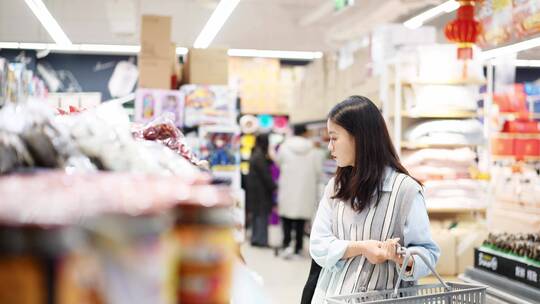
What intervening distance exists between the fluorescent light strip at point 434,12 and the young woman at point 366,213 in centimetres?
642

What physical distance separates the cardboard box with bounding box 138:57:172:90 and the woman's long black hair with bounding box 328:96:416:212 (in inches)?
128

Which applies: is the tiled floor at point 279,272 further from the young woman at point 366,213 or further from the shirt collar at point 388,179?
the shirt collar at point 388,179

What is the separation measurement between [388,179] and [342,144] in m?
0.22

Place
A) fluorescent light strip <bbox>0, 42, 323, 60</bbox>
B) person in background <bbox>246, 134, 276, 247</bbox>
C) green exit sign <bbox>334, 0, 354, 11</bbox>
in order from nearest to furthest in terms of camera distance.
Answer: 1. green exit sign <bbox>334, 0, 354, 11</bbox>
2. person in background <bbox>246, 134, 276, 247</bbox>
3. fluorescent light strip <bbox>0, 42, 323, 60</bbox>

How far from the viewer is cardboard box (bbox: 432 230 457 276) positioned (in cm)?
515

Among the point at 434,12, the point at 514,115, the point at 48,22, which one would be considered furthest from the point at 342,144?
the point at 48,22

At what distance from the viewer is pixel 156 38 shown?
5145 millimetres

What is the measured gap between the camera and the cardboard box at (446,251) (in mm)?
5152

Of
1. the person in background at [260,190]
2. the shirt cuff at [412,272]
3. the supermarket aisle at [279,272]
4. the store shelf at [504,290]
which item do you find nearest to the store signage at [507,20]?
the store shelf at [504,290]

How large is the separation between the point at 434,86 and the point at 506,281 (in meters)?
2.35

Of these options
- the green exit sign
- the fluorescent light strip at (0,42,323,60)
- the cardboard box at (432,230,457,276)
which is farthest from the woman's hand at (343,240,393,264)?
the fluorescent light strip at (0,42,323,60)

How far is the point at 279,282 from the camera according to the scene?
6293 mm

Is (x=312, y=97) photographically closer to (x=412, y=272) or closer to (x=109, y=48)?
(x=109, y=48)

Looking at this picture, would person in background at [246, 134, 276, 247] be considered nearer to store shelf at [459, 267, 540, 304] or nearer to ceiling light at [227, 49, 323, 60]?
ceiling light at [227, 49, 323, 60]
